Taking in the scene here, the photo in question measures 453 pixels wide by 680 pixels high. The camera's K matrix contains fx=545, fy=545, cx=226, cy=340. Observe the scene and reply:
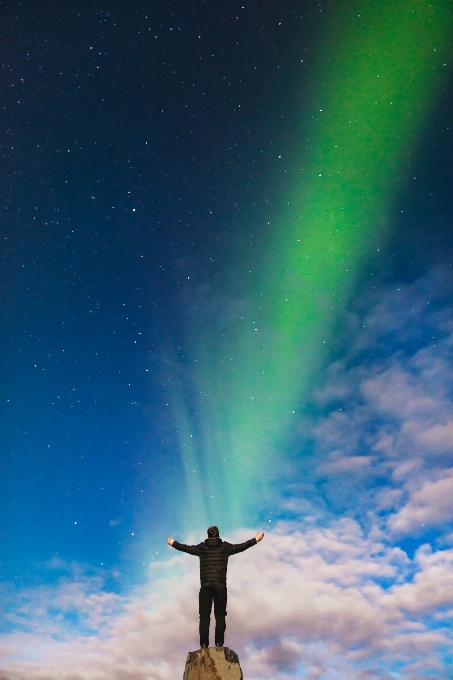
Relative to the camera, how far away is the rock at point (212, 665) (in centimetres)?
969

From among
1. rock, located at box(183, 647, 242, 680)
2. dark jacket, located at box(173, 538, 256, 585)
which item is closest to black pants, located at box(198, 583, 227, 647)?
dark jacket, located at box(173, 538, 256, 585)

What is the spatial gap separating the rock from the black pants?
0.58 meters

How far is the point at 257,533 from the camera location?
11.3 metres

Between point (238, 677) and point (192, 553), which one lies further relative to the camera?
point (192, 553)

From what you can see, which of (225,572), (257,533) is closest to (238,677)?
(225,572)

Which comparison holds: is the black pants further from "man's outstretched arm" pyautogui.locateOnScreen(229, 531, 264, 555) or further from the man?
"man's outstretched arm" pyautogui.locateOnScreen(229, 531, 264, 555)

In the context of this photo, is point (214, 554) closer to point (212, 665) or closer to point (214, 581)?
point (214, 581)

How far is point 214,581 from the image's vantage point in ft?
35.1

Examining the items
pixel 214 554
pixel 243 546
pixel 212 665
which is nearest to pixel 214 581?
pixel 214 554

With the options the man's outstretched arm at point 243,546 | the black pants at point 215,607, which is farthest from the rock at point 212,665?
the man's outstretched arm at point 243,546

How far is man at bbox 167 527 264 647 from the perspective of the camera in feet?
35.1

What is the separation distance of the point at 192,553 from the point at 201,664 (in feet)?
6.47

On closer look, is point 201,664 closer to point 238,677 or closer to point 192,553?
point 238,677

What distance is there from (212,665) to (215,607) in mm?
1198
